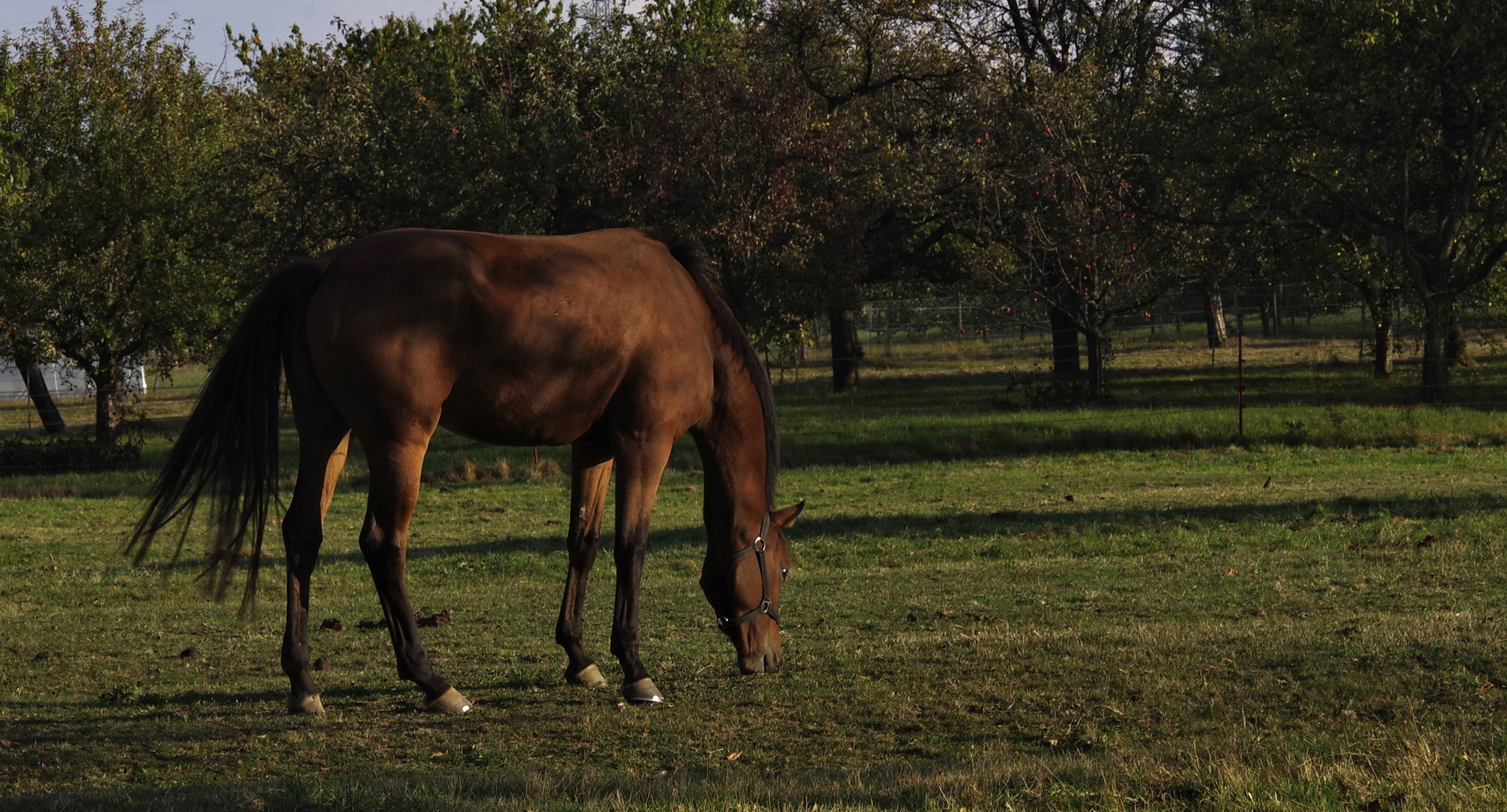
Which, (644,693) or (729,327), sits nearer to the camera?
(644,693)

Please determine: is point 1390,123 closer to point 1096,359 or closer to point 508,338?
point 1096,359

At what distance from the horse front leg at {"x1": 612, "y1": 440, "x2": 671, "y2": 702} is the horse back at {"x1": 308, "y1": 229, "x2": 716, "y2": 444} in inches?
6.7

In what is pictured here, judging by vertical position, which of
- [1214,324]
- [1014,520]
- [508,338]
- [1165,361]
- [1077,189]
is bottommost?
[1014,520]

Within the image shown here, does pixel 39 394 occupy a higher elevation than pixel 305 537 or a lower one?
lower

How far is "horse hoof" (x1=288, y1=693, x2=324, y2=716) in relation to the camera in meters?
6.36

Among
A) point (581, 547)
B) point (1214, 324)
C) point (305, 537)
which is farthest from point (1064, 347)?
point (305, 537)

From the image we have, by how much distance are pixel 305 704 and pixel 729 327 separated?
2.87 meters

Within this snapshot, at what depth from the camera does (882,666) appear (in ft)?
23.3

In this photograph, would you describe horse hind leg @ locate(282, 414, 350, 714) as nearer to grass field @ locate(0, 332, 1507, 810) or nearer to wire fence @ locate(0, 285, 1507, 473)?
grass field @ locate(0, 332, 1507, 810)

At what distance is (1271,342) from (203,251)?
34232 millimetres

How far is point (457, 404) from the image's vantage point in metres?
6.48

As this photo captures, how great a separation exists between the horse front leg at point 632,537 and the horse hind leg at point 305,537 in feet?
4.68

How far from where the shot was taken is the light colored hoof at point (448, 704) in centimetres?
639

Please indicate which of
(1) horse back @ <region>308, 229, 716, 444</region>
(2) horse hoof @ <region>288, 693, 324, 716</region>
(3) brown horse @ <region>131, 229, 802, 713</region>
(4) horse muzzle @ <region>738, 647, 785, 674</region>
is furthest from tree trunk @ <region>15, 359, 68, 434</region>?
(4) horse muzzle @ <region>738, 647, 785, 674</region>
